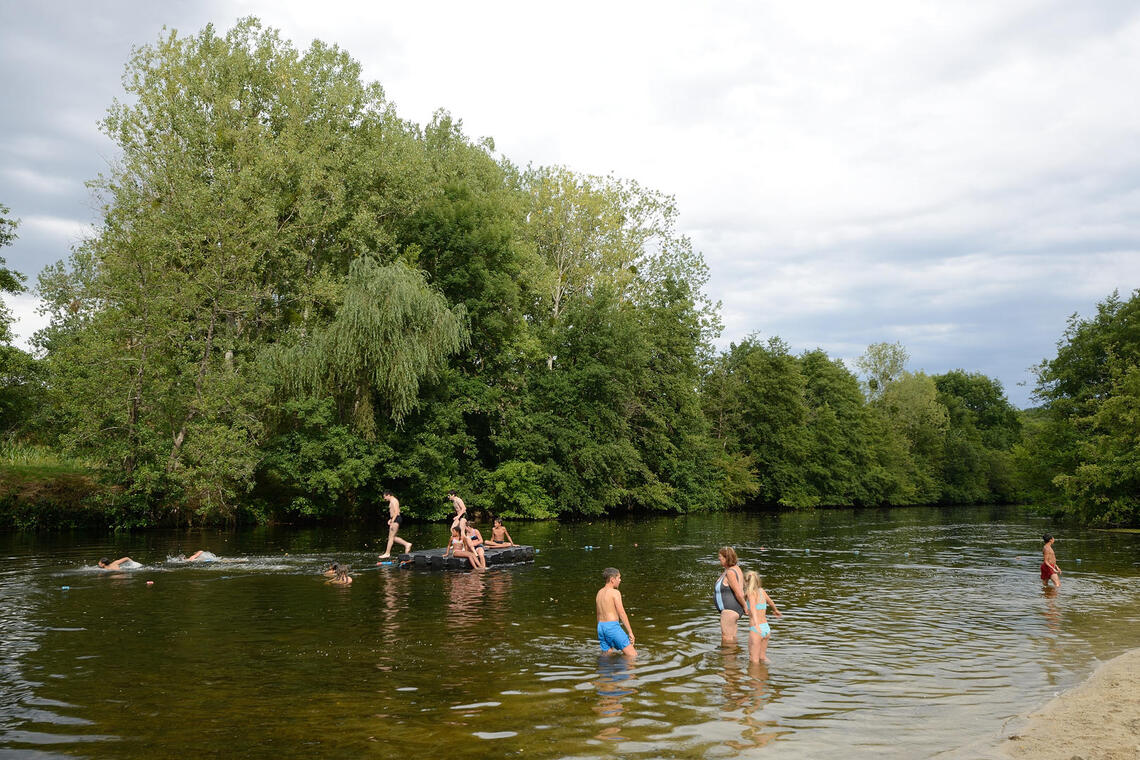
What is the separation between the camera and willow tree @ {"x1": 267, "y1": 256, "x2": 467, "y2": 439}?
3819 cm

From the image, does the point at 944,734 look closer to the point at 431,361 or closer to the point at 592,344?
the point at 431,361

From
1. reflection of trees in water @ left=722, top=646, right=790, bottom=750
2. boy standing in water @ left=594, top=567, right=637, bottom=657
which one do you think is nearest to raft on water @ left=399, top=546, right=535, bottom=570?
boy standing in water @ left=594, top=567, right=637, bottom=657

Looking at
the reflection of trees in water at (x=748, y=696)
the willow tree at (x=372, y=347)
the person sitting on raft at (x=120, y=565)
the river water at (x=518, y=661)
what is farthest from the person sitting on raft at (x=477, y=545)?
the willow tree at (x=372, y=347)

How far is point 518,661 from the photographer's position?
1181cm

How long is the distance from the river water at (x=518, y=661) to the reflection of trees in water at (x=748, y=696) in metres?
0.05

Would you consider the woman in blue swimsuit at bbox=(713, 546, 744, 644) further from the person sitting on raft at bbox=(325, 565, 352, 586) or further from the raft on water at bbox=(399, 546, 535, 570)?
the raft on water at bbox=(399, 546, 535, 570)

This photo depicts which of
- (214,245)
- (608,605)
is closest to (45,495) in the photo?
(214,245)

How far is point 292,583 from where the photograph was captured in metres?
19.7

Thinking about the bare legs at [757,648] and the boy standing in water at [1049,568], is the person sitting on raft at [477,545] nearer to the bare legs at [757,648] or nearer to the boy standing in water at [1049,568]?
the bare legs at [757,648]

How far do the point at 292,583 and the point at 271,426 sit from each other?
22206 millimetres

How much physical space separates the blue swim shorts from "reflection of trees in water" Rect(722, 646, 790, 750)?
1573 mm

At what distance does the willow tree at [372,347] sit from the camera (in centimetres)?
3819

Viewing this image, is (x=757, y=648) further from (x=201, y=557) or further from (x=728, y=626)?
(x=201, y=557)

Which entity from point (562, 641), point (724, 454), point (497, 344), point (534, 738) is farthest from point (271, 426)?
point (724, 454)
